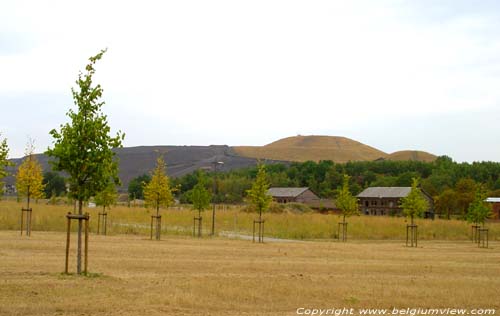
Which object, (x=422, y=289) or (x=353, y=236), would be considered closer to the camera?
(x=422, y=289)

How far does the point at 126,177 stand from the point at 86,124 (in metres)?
103

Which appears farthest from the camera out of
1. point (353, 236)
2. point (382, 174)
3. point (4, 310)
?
point (382, 174)

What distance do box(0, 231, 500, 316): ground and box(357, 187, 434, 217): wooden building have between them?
7226 cm

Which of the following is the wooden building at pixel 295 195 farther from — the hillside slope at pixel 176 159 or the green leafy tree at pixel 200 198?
the green leafy tree at pixel 200 198

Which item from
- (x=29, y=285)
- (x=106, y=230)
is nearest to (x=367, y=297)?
(x=29, y=285)

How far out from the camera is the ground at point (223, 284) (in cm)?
1261

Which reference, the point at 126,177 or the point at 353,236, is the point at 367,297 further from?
the point at 126,177

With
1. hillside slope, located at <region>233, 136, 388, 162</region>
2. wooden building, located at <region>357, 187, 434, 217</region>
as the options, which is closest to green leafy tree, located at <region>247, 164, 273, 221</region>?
wooden building, located at <region>357, 187, 434, 217</region>

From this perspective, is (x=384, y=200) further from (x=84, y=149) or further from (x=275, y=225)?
(x=84, y=149)

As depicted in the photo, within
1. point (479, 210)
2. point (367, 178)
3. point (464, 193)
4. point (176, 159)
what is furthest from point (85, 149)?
point (176, 159)

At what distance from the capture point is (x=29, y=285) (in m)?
13.9

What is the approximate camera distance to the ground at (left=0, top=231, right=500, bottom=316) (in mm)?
12609

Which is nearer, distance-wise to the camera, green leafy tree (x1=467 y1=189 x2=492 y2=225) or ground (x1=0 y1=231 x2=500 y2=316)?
ground (x1=0 y1=231 x2=500 y2=316)

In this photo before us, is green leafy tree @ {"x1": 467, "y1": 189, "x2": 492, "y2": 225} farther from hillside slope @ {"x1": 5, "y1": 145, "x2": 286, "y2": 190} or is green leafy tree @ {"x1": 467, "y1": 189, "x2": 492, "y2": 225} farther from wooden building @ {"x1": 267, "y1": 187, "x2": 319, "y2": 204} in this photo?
hillside slope @ {"x1": 5, "y1": 145, "x2": 286, "y2": 190}
